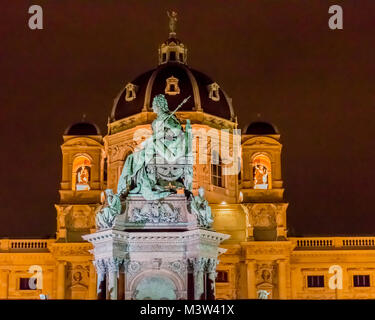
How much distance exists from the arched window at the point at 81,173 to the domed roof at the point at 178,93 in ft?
17.0

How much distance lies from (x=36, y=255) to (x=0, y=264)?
2.90m

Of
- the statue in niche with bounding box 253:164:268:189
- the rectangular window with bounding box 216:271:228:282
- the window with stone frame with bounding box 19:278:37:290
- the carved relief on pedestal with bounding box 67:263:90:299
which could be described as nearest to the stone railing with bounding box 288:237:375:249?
the statue in niche with bounding box 253:164:268:189

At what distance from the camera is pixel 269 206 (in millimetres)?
87688

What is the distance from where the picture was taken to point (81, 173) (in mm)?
91562

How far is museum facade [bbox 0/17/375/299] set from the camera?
85.7m

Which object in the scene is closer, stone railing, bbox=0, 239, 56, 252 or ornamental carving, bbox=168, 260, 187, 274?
ornamental carving, bbox=168, 260, 187, 274

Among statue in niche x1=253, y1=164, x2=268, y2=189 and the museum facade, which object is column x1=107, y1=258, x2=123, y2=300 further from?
statue in niche x1=253, y1=164, x2=268, y2=189

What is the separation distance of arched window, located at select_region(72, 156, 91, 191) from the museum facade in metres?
0.08

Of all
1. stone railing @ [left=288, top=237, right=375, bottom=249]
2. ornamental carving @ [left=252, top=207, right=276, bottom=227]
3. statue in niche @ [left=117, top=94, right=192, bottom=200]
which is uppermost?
ornamental carving @ [left=252, top=207, right=276, bottom=227]

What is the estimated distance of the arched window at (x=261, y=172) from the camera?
89312mm

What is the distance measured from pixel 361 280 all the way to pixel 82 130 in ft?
83.5

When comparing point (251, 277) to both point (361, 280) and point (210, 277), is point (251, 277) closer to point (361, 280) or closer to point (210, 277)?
point (361, 280)

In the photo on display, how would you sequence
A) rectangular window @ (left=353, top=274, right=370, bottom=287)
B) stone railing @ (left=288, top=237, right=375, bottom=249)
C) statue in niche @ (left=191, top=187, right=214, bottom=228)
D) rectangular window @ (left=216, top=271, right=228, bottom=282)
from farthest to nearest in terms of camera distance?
stone railing @ (left=288, top=237, right=375, bottom=249)
rectangular window @ (left=353, top=274, right=370, bottom=287)
rectangular window @ (left=216, top=271, right=228, bottom=282)
statue in niche @ (left=191, top=187, right=214, bottom=228)

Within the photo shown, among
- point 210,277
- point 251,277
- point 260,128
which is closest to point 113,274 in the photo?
point 210,277
